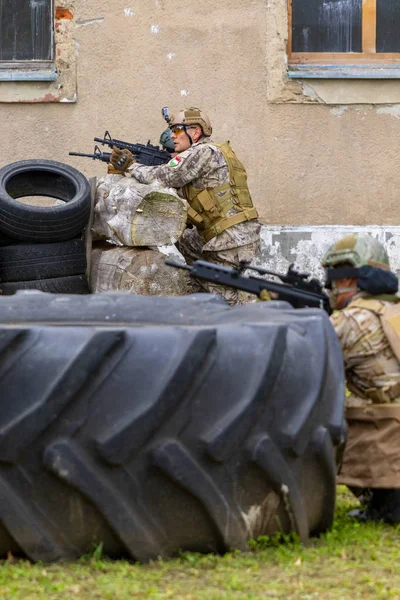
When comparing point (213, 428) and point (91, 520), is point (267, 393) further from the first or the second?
point (91, 520)

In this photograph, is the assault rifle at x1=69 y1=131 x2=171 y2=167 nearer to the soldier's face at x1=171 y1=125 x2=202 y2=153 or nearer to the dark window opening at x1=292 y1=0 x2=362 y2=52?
the soldier's face at x1=171 y1=125 x2=202 y2=153

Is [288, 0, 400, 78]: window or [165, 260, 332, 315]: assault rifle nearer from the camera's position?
[165, 260, 332, 315]: assault rifle

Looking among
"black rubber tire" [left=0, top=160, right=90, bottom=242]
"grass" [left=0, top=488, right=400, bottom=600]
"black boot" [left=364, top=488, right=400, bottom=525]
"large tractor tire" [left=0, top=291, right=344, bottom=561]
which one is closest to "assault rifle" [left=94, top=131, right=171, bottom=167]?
"black rubber tire" [left=0, top=160, right=90, bottom=242]

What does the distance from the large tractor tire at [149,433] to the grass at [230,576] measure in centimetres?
7

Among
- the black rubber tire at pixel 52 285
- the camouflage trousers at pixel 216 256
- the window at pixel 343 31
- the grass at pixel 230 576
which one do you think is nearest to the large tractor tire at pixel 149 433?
the grass at pixel 230 576

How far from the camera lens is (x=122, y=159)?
8688mm

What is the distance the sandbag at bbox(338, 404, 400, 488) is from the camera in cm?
411

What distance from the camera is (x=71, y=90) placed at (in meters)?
10.3

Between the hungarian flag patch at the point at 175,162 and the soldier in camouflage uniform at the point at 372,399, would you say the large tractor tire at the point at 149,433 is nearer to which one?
the soldier in camouflage uniform at the point at 372,399

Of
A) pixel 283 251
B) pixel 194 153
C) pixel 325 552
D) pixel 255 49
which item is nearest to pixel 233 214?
pixel 194 153

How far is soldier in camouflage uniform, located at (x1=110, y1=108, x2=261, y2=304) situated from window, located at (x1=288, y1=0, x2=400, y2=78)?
2.12 m

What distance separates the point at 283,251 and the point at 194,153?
1.95 metres

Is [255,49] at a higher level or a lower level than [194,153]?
higher

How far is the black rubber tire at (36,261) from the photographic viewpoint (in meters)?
8.09
